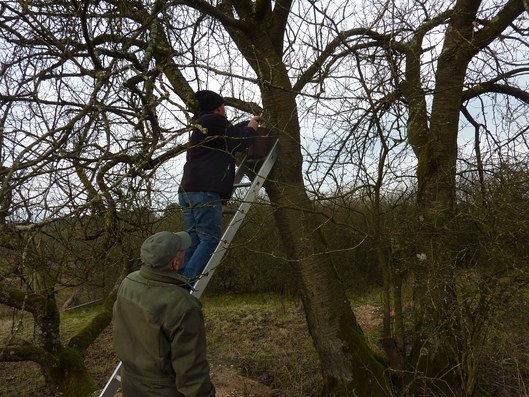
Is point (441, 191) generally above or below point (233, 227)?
above

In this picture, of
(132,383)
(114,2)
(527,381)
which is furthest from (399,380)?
(114,2)

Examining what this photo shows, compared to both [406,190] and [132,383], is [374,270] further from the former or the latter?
[132,383]

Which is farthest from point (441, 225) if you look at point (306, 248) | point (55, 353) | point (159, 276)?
point (55, 353)

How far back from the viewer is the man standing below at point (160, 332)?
2.34 m

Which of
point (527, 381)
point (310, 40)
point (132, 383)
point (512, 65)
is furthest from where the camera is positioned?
point (512, 65)

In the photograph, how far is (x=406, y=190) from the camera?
4316 mm

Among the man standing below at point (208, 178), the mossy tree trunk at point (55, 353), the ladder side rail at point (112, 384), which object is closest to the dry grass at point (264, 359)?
the mossy tree trunk at point (55, 353)

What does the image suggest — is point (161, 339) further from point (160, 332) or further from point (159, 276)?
point (159, 276)

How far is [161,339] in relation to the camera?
2.37 m

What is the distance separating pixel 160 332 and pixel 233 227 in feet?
4.16

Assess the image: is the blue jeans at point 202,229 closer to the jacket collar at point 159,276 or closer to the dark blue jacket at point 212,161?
the dark blue jacket at point 212,161

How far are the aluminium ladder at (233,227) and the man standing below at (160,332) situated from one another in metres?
0.44

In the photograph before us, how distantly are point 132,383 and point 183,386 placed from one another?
0.42m

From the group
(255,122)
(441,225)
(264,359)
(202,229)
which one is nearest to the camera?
(202,229)
